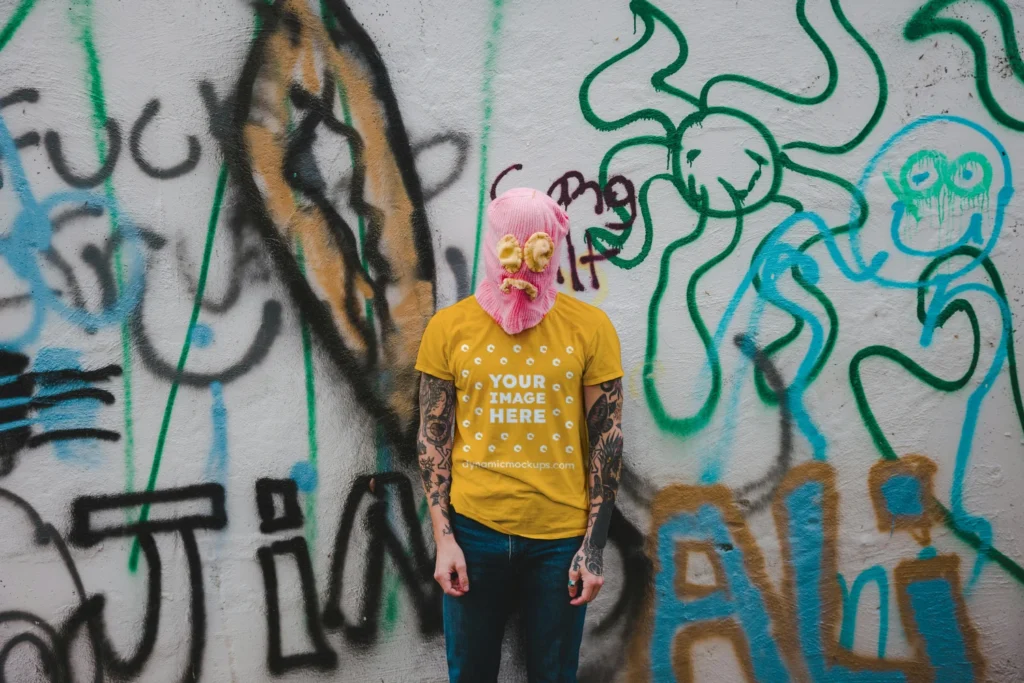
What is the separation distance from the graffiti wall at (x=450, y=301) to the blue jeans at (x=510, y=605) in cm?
49

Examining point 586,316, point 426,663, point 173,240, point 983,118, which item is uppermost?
point 983,118

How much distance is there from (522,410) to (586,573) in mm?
468

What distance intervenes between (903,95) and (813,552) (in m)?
1.57

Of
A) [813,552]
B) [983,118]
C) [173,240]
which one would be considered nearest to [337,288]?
[173,240]

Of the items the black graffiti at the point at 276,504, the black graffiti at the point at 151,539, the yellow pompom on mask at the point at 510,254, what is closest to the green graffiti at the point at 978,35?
the yellow pompom on mask at the point at 510,254

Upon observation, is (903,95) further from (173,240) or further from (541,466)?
(173,240)

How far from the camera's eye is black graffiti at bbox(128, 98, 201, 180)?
8.55ft

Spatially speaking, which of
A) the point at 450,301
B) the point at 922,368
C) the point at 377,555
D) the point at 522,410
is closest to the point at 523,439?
the point at 522,410

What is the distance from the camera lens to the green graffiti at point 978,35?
2.68 metres

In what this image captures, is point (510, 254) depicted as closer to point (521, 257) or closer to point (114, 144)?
point (521, 257)

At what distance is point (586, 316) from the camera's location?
2275 millimetres

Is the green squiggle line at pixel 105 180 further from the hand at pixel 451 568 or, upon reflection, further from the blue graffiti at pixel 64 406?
the hand at pixel 451 568

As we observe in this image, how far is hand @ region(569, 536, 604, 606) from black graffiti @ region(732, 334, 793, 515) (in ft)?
2.57

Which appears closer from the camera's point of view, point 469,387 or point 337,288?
point 469,387
